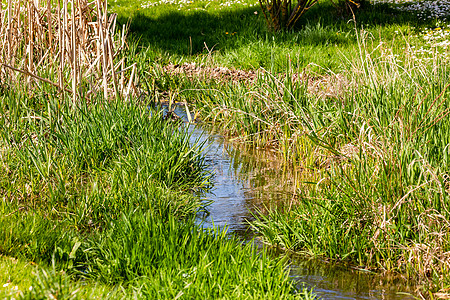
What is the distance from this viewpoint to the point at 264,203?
4.37 metres

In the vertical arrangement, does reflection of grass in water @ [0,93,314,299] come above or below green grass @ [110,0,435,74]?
below

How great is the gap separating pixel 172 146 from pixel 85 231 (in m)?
1.18

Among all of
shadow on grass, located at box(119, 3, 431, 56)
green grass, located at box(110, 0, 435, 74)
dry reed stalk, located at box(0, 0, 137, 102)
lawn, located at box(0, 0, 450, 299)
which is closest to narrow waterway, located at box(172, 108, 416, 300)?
lawn, located at box(0, 0, 450, 299)

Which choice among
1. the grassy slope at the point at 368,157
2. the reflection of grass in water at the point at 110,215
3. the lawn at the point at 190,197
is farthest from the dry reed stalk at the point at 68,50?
the grassy slope at the point at 368,157

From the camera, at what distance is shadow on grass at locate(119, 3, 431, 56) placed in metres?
9.65

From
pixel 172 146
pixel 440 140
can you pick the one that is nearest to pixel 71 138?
pixel 172 146

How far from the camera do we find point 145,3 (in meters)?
15.2

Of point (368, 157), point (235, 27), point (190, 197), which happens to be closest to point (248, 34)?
point (235, 27)

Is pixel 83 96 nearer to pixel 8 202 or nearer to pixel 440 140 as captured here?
pixel 8 202

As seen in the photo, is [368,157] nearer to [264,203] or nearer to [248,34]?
[264,203]

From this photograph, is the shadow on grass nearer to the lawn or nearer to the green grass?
the green grass

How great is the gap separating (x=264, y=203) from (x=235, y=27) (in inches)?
278

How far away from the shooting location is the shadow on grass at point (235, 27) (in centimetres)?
965

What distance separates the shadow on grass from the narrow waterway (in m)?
3.71
